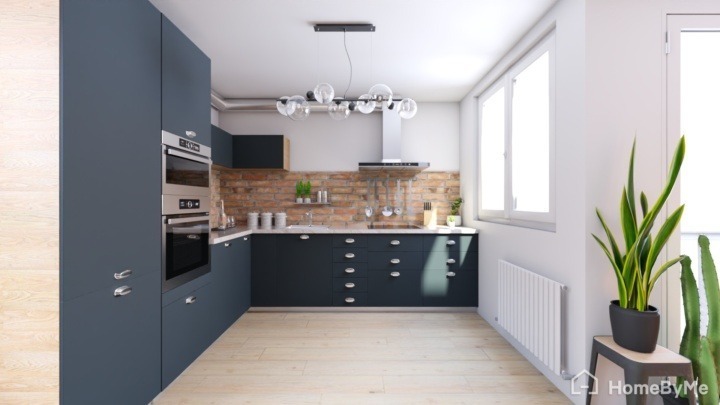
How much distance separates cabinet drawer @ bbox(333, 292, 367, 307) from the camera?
4066 mm

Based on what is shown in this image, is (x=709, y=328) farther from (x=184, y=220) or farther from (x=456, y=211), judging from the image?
(x=184, y=220)

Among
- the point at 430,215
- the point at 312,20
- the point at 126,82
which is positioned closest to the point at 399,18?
the point at 312,20

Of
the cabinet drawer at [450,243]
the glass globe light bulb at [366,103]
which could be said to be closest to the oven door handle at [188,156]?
the glass globe light bulb at [366,103]

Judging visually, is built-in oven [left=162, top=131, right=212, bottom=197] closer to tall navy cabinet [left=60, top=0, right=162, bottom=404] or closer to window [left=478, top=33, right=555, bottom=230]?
tall navy cabinet [left=60, top=0, right=162, bottom=404]

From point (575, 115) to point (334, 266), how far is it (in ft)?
8.95

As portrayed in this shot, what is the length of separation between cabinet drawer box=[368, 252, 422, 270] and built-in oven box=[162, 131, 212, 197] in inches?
77.6

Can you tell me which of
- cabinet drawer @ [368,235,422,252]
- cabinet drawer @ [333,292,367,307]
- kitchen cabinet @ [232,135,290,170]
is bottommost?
cabinet drawer @ [333,292,367,307]

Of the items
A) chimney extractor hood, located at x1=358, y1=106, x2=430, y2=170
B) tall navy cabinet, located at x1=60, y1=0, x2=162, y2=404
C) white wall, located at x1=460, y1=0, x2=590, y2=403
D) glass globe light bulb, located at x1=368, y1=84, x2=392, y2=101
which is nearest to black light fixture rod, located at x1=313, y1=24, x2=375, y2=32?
glass globe light bulb, located at x1=368, y1=84, x2=392, y2=101

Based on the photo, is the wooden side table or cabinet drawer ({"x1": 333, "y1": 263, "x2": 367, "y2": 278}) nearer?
the wooden side table

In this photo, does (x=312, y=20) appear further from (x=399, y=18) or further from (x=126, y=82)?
(x=126, y=82)

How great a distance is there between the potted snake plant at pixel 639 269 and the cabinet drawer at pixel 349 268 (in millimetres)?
2515

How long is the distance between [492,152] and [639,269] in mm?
2205

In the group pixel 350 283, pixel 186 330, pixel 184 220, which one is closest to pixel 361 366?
pixel 186 330

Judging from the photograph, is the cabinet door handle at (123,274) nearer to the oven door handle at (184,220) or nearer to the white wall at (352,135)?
the oven door handle at (184,220)
